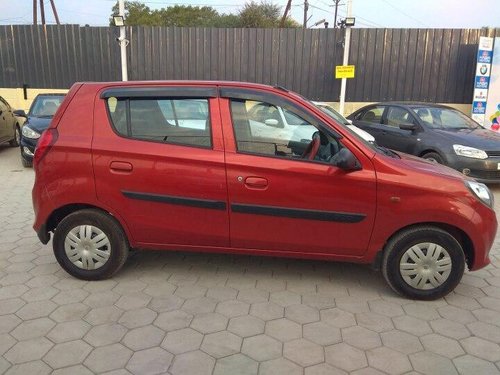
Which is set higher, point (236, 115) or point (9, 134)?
point (236, 115)

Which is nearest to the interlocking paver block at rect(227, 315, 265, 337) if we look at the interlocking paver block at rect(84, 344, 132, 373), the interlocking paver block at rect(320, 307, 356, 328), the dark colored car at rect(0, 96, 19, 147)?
the interlocking paver block at rect(320, 307, 356, 328)

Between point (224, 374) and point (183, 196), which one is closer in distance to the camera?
point (224, 374)

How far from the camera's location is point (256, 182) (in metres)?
3.37

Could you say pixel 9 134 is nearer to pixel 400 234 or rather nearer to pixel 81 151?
pixel 81 151

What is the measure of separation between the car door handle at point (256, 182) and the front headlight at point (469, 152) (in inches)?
190

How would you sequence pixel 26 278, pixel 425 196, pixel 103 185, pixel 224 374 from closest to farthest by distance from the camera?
1. pixel 224 374
2. pixel 425 196
3. pixel 103 185
4. pixel 26 278

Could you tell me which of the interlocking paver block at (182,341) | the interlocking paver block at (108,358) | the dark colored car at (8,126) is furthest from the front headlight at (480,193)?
the dark colored car at (8,126)

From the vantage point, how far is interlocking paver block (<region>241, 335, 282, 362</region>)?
109 inches

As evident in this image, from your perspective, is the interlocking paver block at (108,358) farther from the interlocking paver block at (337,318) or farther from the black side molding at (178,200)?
the interlocking paver block at (337,318)

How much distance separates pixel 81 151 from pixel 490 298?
346 cm

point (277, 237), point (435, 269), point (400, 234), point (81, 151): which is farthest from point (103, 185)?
point (435, 269)

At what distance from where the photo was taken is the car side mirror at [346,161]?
3252 mm

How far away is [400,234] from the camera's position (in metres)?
3.43

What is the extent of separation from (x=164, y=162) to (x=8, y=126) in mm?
8973
